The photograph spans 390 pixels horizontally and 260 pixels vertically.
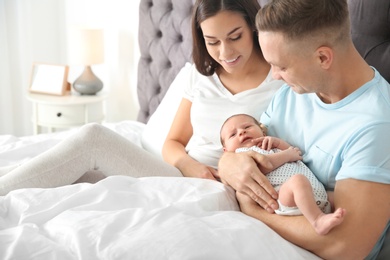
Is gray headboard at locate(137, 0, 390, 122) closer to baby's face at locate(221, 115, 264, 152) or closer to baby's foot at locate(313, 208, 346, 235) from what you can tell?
baby's face at locate(221, 115, 264, 152)

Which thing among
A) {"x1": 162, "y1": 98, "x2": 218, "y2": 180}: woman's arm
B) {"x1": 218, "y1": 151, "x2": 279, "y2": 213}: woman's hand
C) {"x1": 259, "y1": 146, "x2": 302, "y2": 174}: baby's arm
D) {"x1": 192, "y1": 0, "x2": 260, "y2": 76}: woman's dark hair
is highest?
{"x1": 192, "y1": 0, "x2": 260, "y2": 76}: woman's dark hair

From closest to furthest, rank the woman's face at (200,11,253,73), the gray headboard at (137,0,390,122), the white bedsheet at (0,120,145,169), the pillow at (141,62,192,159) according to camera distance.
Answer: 1. the woman's face at (200,11,253,73)
2. the white bedsheet at (0,120,145,169)
3. the pillow at (141,62,192,159)
4. the gray headboard at (137,0,390,122)

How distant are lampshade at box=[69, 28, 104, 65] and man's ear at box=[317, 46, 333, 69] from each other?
2.18 metres

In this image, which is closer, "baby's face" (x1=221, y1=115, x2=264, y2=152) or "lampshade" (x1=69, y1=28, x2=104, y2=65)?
"baby's face" (x1=221, y1=115, x2=264, y2=152)

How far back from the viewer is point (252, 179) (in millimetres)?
1451

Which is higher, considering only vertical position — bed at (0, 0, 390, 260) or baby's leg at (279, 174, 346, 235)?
baby's leg at (279, 174, 346, 235)

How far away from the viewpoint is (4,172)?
1.82 meters

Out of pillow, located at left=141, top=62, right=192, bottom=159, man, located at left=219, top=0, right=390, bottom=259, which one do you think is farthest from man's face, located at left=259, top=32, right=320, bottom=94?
pillow, located at left=141, top=62, right=192, bottom=159

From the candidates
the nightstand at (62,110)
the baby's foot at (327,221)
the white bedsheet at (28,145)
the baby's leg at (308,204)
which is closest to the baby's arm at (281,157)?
the baby's leg at (308,204)

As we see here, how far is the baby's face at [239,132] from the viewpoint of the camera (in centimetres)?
161

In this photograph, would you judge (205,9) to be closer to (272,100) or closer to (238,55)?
(238,55)

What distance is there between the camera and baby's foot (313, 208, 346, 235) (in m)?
1.21

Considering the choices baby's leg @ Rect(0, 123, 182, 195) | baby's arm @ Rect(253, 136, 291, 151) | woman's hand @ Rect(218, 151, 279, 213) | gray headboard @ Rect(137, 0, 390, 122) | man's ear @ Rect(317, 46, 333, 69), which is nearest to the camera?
man's ear @ Rect(317, 46, 333, 69)

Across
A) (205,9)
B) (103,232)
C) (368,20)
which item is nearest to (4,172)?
(103,232)
